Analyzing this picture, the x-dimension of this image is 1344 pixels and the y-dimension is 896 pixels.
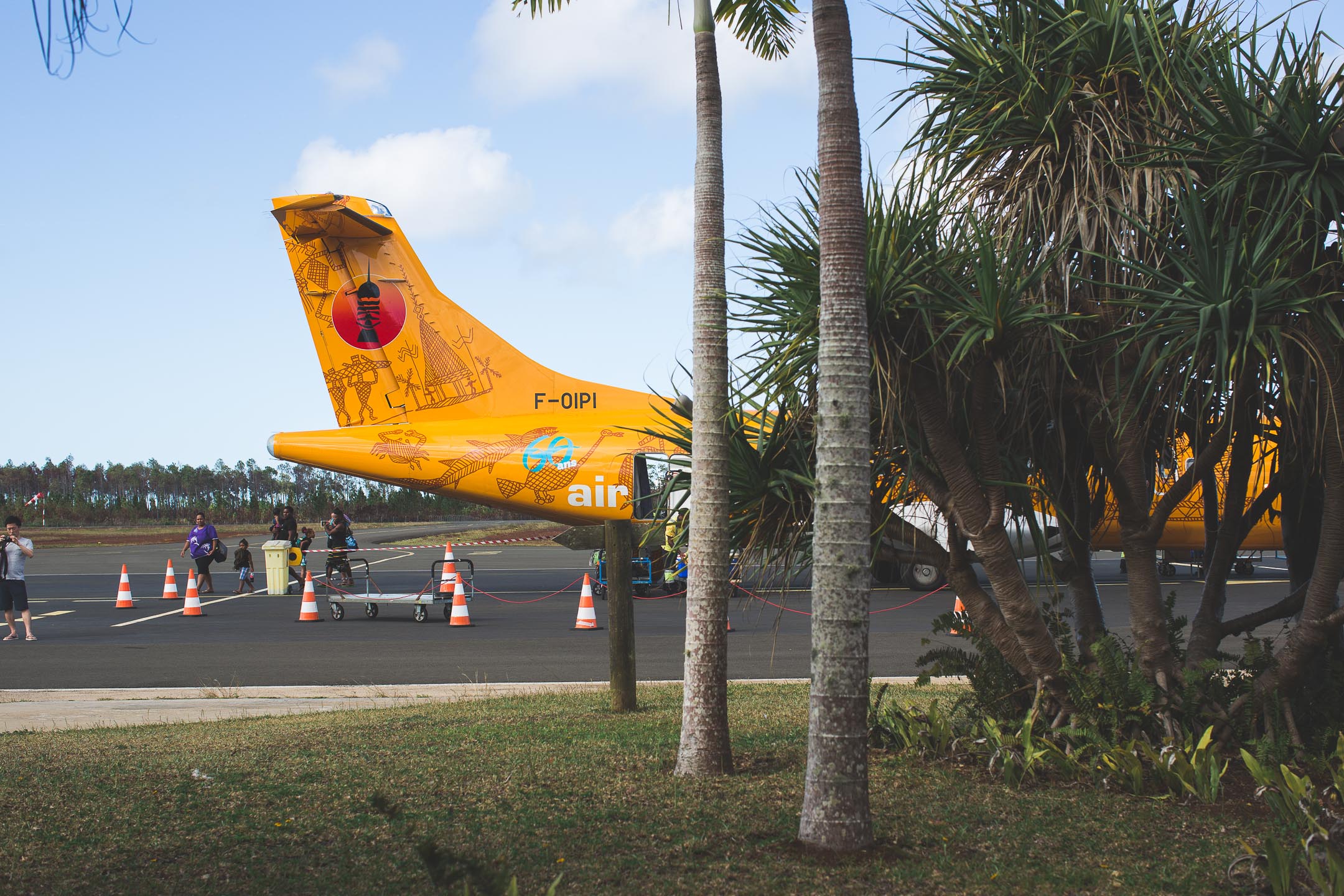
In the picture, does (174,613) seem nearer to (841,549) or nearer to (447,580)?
(447,580)

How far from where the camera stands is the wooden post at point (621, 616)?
27.6 ft

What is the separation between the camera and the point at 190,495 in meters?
97.1

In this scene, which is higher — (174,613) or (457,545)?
(174,613)

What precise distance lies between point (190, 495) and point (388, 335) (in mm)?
84959

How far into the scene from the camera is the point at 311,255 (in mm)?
21734

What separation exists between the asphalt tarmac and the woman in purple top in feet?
1.87

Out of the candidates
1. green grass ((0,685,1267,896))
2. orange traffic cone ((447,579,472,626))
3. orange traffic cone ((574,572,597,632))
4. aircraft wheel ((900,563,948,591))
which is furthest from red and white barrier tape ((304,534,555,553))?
green grass ((0,685,1267,896))

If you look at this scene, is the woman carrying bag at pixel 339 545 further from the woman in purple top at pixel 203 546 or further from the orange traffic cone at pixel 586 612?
the orange traffic cone at pixel 586 612

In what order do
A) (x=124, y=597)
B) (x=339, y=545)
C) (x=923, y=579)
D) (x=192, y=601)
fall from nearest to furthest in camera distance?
1. (x=192, y=601)
2. (x=124, y=597)
3. (x=339, y=545)
4. (x=923, y=579)

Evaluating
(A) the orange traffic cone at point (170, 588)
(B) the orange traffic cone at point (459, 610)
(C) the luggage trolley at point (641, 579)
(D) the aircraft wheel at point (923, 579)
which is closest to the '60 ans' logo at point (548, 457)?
(C) the luggage trolley at point (641, 579)

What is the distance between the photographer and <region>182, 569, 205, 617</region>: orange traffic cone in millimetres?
18297

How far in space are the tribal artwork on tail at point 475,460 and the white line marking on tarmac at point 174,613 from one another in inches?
182

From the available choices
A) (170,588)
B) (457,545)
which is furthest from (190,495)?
(170,588)

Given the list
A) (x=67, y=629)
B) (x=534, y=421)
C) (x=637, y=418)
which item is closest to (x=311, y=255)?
(x=534, y=421)
